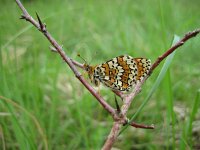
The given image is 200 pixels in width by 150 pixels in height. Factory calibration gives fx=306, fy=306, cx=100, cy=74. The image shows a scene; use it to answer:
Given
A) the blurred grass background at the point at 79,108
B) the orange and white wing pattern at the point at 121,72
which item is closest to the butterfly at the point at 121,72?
the orange and white wing pattern at the point at 121,72

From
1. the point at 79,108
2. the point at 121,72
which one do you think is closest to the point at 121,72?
the point at 121,72

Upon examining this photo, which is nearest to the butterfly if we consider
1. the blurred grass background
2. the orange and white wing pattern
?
the orange and white wing pattern

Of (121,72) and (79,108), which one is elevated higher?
(121,72)

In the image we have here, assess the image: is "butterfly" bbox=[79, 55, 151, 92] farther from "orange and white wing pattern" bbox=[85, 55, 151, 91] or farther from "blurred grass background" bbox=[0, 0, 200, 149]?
"blurred grass background" bbox=[0, 0, 200, 149]

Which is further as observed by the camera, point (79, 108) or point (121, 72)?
point (79, 108)

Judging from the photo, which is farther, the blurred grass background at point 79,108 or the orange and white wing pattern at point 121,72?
the blurred grass background at point 79,108

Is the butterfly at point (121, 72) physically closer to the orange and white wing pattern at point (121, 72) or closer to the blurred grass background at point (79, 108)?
the orange and white wing pattern at point (121, 72)

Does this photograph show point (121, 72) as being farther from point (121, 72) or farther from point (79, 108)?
point (79, 108)

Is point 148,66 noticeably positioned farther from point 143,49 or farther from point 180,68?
point 143,49
